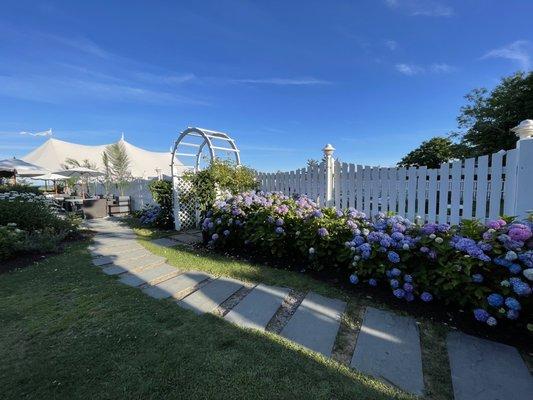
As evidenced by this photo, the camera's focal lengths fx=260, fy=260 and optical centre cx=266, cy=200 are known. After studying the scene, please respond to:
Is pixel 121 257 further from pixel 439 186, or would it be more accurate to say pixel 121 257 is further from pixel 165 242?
pixel 439 186

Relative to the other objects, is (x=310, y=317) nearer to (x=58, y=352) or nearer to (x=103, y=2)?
(x=58, y=352)

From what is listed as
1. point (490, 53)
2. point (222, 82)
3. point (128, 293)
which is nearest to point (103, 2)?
point (222, 82)

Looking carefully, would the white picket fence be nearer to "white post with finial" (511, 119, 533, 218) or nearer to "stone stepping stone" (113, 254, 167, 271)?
"stone stepping stone" (113, 254, 167, 271)

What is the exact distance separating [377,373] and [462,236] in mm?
1521

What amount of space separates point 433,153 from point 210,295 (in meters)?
21.4

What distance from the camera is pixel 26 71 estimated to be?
6836 millimetres

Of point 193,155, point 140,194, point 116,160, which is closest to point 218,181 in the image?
point 193,155

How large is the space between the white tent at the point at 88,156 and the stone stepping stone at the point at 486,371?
16583 mm

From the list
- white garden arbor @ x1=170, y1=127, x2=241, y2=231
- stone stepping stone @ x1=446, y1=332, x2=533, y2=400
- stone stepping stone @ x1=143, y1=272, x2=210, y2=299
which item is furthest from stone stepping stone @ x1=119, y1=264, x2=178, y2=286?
white garden arbor @ x1=170, y1=127, x2=241, y2=231

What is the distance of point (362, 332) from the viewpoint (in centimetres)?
211

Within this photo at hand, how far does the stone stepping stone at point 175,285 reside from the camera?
2809mm

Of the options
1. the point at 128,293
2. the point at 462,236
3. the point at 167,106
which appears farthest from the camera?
the point at 167,106

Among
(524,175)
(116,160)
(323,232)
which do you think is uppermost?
(116,160)

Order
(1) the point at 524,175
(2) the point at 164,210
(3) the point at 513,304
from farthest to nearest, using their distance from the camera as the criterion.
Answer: (2) the point at 164,210
(1) the point at 524,175
(3) the point at 513,304
